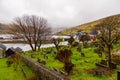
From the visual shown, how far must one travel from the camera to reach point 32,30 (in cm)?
7888

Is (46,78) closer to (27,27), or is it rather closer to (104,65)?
(104,65)

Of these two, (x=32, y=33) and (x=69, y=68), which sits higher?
(x=32, y=33)

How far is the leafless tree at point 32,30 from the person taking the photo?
250 ft

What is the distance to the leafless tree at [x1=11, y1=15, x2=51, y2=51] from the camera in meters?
76.1

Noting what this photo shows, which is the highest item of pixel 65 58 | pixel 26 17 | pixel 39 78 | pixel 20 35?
pixel 26 17

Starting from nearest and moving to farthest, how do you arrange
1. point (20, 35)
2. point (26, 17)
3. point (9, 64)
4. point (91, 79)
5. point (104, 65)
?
point (91, 79) → point (104, 65) → point (9, 64) → point (20, 35) → point (26, 17)

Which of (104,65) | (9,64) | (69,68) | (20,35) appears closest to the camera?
(69,68)

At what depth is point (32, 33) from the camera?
7831 centimetres

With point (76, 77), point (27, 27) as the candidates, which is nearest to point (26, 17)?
point (27, 27)

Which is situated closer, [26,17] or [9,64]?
[9,64]

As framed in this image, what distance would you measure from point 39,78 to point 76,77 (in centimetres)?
394

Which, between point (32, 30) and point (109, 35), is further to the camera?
point (32, 30)

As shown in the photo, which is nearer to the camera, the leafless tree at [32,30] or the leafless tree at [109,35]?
the leafless tree at [109,35]

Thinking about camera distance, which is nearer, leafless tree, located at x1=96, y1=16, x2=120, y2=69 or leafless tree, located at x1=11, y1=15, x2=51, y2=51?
leafless tree, located at x1=96, y1=16, x2=120, y2=69
